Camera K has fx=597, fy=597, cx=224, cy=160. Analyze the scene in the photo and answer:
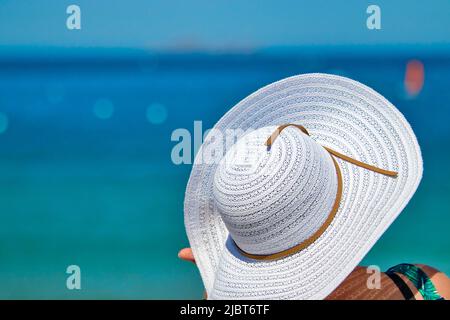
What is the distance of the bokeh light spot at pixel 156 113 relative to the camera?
2250 mm

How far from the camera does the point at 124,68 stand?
228cm

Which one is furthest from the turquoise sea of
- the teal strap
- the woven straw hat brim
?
the teal strap

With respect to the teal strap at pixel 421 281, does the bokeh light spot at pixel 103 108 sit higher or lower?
higher

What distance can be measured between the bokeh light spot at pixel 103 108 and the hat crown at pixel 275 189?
1395mm

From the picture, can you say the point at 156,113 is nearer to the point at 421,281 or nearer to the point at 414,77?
the point at 414,77

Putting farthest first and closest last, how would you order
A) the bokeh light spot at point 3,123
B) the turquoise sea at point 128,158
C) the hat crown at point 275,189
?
the bokeh light spot at point 3,123 < the turquoise sea at point 128,158 < the hat crown at point 275,189

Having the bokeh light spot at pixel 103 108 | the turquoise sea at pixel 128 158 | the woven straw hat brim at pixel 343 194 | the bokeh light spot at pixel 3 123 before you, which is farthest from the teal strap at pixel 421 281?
the bokeh light spot at pixel 3 123

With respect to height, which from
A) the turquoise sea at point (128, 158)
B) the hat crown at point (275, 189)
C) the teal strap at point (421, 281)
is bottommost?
the teal strap at point (421, 281)

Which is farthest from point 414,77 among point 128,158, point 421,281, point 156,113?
point 421,281

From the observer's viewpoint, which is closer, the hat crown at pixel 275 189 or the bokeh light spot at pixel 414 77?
the hat crown at pixel 275 189

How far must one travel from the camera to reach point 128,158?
2254 millimetres

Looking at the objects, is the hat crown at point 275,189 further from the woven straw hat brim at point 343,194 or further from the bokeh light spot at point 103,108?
the bokeh light spot at point 103,108

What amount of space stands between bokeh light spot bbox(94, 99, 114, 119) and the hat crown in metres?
1.40

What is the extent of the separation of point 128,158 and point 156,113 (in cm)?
20
